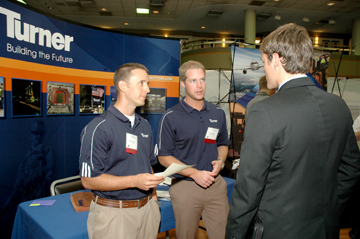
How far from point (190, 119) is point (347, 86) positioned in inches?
333

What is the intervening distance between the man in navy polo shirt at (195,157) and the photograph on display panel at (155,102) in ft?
6.37

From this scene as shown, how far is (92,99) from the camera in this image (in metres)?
3.34

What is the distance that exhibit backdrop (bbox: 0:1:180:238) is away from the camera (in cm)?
241

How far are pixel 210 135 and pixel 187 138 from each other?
0.68ft

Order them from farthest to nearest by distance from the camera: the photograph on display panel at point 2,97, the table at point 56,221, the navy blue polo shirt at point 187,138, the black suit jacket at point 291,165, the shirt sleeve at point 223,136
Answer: the photograph on display panel at point 2,97, the shirt sleeve at point 223,136, the navy blue polo shirt at point 187,138, the table at point 56,221, the black suit jacket at point 291,165

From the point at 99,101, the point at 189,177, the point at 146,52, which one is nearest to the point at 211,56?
the point at 146,52

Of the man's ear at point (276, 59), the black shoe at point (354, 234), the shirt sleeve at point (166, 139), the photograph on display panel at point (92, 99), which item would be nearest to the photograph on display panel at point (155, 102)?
the photograph on display panel at point (92, 99)

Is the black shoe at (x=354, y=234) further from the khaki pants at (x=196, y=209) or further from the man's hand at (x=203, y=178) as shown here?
the man's hand at (x=203, y=178)

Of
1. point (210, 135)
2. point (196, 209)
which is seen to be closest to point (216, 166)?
point (210, 135)

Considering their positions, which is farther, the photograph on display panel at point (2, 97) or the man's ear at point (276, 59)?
the photograph on display panel at point (2, 97)

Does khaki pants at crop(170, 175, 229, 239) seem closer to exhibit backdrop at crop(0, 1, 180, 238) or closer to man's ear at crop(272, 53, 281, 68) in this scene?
man's ear at crop(272, 53, 281, 68)

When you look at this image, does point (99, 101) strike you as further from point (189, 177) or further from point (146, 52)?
point (189, 177)

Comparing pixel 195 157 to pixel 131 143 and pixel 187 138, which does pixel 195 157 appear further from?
pixel 131 143

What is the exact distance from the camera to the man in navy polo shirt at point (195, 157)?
1.75 meters
